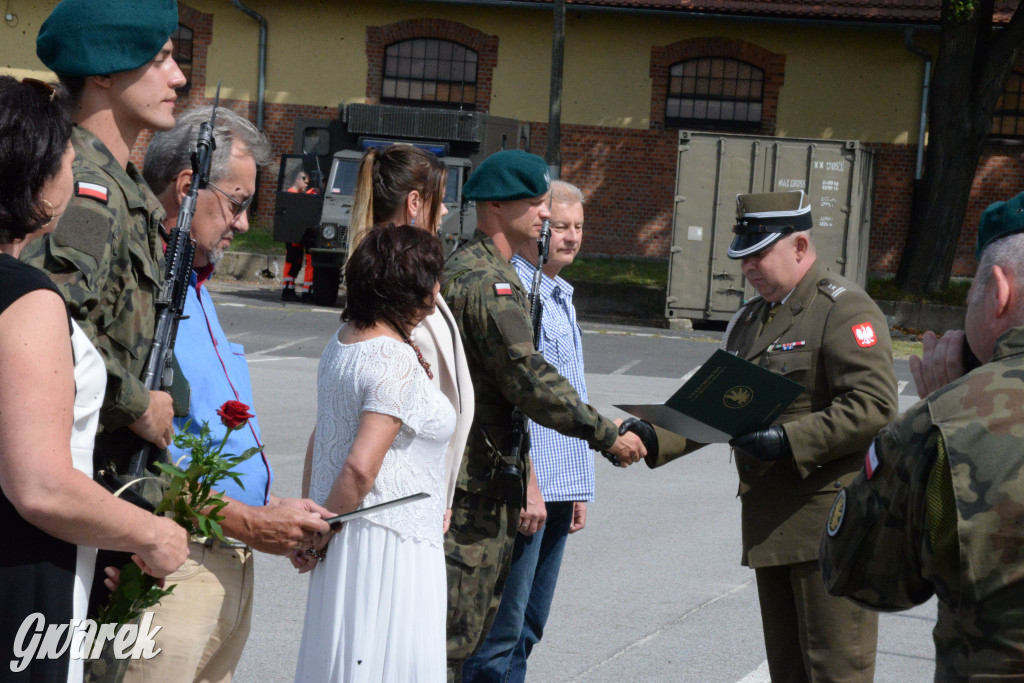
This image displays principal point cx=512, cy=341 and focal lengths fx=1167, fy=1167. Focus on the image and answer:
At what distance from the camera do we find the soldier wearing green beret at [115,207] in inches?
98.9

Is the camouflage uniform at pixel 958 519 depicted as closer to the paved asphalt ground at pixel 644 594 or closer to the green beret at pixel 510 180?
the green beret at pixel 510 180

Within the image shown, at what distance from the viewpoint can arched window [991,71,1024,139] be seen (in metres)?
24.5

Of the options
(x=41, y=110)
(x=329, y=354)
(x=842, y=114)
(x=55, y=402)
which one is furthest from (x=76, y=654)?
(x=842, y=114)

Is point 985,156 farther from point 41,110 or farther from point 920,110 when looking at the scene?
point 41,110

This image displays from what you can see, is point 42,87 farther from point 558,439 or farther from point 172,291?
point 558,439

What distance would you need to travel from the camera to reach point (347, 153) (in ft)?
65.3

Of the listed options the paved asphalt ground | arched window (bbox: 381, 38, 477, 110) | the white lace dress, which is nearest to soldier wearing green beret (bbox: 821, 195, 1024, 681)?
the white lace dress

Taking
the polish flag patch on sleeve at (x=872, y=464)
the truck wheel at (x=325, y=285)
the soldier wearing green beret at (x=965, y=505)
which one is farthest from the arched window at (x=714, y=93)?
the polish flag patch on sleeve at (x=872, y=464)

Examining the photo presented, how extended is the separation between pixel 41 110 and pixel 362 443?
4.11 ft

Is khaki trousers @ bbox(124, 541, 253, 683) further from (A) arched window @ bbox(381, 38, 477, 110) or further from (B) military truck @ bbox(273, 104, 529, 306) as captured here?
(A) arched window @ bbox(381, 38, 477, 110)

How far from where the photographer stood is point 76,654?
2.22 metres

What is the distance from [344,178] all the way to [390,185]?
15875 millimetres

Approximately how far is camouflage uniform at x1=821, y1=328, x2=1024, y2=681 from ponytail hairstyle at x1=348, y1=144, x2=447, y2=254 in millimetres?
2003

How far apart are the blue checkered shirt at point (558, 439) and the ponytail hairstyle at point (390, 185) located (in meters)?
0.54
